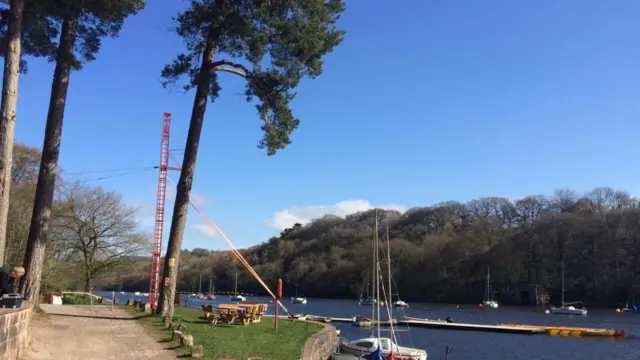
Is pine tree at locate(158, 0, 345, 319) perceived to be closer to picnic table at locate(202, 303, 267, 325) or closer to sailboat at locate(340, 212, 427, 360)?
picnic table at locate(202, 303, 267, 325)

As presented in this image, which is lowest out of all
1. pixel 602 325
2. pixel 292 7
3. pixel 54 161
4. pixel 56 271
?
pixel 602 325

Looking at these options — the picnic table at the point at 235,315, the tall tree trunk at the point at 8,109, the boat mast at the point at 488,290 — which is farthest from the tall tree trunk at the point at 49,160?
the boat mast at the point at 488,290

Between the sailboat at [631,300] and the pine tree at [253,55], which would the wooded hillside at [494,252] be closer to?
the sailboat at [631,300]

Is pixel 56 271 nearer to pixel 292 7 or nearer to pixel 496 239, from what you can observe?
pixel 292 7

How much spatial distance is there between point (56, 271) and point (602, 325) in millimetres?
51511

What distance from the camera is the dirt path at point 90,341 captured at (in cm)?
1093

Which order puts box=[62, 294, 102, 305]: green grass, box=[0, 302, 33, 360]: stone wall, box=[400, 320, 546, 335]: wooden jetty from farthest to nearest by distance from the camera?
box=[400, 320, 546, 335]: wooden jetty → box=[62, 294, 102, 305]: green grass → box=[0, 302, 33, 360]: stone wall

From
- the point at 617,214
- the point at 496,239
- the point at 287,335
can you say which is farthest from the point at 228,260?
the point at 287,335

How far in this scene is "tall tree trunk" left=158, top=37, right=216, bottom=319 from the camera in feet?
55.4

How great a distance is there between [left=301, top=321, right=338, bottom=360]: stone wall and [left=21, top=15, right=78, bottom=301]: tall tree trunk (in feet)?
24.3

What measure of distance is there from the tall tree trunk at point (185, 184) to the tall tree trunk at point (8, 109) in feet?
18.2

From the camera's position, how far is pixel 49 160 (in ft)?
48.1

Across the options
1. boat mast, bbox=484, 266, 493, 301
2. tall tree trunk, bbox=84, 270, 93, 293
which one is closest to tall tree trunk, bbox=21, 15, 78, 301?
tall tree trunk, bbox=84, 270, 93, 293

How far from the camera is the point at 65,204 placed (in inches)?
1341
